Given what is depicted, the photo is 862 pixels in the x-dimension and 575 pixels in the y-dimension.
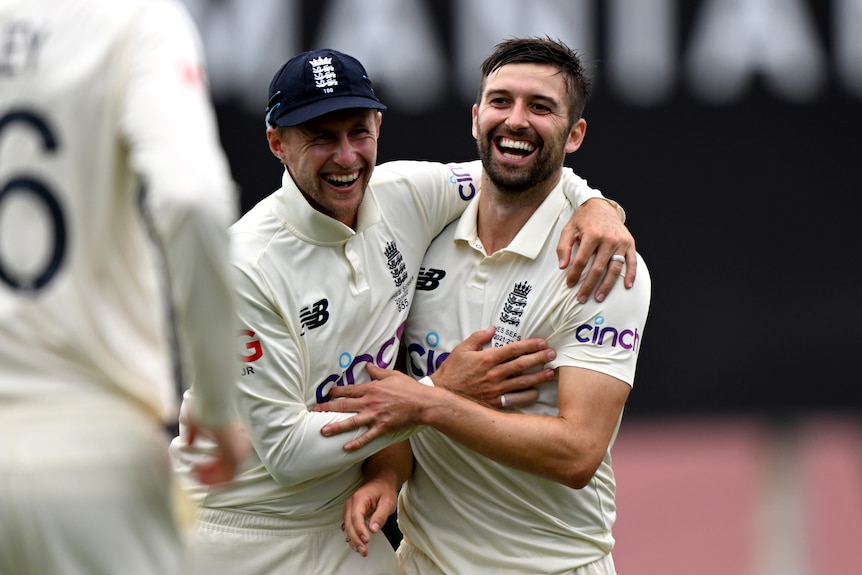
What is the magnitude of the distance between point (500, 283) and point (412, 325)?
0.79 feet

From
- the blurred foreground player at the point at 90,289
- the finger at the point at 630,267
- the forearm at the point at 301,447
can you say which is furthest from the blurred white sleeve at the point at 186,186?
the finger at the point at 630,267

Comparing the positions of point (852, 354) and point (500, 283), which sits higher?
point (500, 283)

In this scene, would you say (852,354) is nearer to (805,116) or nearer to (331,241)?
(805,116)

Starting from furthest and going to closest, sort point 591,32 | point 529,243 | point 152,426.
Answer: point 591,32 < point 529,243 < point 152,426

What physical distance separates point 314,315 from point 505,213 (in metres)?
0.56

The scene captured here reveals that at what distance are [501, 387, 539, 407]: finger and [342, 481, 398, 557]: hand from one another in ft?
1.10

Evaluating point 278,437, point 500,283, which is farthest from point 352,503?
point 500,283

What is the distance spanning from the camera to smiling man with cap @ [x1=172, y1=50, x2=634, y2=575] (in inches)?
114

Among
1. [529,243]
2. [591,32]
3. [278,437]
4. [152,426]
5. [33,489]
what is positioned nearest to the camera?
[33,489]

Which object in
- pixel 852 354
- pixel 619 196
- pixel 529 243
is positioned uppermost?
pixel 529 243

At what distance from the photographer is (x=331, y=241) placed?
3.00 meters

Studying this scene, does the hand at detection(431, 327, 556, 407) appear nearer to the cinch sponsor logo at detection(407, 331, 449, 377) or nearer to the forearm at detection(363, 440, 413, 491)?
the cinch sponsor logo at detection(407, 331, 449, 377)

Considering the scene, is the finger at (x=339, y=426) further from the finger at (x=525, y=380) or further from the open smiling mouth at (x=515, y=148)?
the open smiling mouth at (x=515, y=148)

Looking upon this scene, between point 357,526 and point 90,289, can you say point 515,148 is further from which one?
point 90,289
